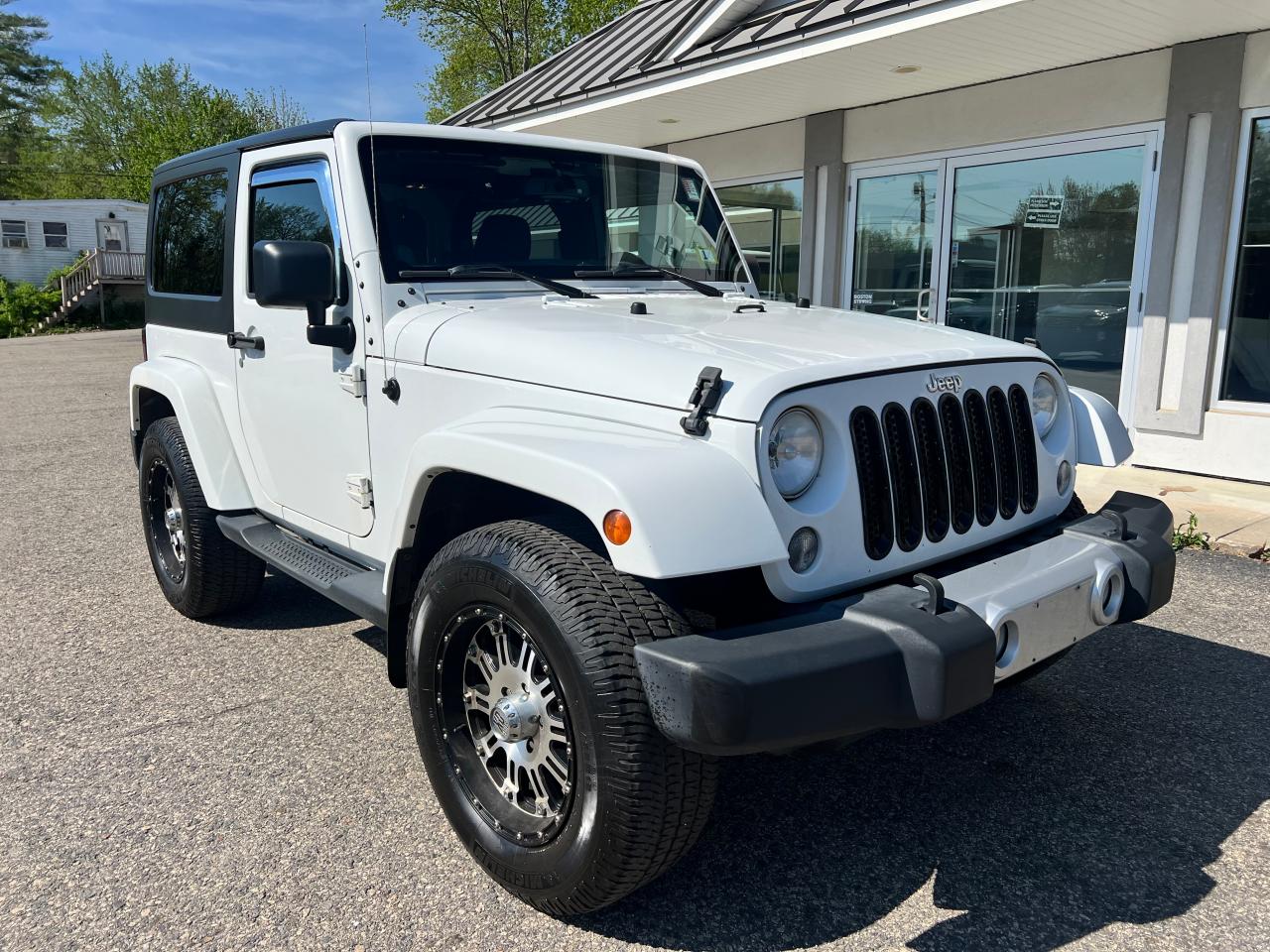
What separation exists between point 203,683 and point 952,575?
2851 mm

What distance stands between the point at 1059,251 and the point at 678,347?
23.0 feet

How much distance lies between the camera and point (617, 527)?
2.07m

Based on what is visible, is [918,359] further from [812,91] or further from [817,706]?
[812,91]

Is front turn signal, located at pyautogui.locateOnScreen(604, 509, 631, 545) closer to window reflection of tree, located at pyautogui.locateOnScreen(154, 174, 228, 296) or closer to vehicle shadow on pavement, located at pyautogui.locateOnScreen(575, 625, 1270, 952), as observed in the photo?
vehicle shadow on pavement, located at pyautogui.locateOnScreen(575, 625, 1270, 952)

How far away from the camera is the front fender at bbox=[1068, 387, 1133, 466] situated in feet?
10.1

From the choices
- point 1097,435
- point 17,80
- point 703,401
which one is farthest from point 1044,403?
point 17,80

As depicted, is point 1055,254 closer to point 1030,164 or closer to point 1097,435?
point 1030,164

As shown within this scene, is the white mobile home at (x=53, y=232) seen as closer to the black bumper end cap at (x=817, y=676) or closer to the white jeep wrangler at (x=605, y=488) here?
the white jeep wrangler at (x=605, y=488)

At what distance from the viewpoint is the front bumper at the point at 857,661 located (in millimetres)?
1947

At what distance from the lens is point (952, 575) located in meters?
2.48

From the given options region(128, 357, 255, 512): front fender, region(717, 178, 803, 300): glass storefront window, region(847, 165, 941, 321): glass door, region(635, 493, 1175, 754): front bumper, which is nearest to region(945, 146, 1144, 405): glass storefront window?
region(847, 165, 941, 321): glass door

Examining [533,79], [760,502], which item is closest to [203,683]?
[760,502]

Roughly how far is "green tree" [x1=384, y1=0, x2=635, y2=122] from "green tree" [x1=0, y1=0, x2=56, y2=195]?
897 inches

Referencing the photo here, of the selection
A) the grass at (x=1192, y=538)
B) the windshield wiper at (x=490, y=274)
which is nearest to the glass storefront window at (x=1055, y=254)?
the grass at (x=1192, y=538)
